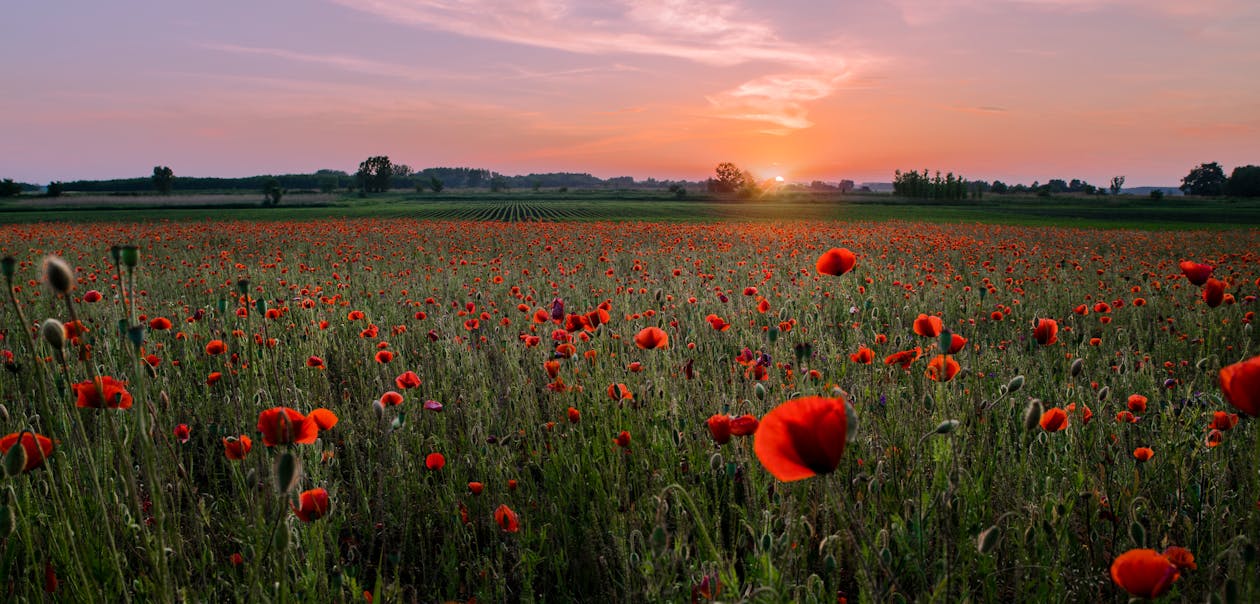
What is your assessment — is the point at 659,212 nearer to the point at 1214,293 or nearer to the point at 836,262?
the point at 836,262

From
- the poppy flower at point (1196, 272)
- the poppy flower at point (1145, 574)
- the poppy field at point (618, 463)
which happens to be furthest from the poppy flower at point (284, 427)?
the poppy flower at point (1196, 272)

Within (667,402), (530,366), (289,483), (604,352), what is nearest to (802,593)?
(667,402)

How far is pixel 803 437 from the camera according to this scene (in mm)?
1144

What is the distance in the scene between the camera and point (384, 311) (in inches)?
244

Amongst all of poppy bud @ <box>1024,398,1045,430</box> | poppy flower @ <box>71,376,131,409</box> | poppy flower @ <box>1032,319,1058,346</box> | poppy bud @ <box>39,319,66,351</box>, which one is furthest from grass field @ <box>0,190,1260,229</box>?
poppy bud @ <box>39,319,66,351</box>

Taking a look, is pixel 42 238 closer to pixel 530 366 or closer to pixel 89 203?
pixel 530 366

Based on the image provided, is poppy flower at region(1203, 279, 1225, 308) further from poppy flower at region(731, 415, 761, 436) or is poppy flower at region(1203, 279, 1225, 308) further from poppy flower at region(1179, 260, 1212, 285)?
poppy flower at region(731, 415, 761, 436)

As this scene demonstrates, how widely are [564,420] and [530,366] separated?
101 cm

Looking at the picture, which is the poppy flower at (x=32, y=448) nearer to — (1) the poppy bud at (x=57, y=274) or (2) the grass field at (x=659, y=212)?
(1) the poppy bud at (x=57, y=274)

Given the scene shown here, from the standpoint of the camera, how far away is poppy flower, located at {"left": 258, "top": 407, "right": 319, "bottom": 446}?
1447mm

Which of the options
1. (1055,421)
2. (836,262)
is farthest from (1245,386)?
(836,262)

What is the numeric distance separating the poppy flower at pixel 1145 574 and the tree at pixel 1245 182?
383ft

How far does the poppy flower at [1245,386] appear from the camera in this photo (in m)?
1.17

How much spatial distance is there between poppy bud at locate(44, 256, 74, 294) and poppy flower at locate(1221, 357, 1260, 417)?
7.02ft
